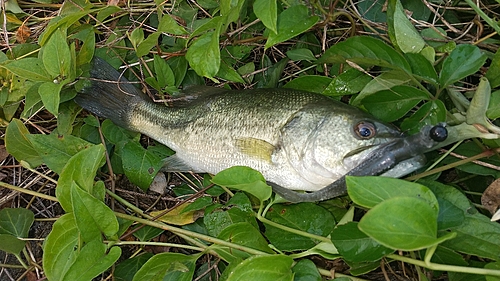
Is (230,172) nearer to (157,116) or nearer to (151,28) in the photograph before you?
(157,116)

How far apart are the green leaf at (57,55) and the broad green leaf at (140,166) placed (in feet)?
1.70

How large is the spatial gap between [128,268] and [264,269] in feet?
2.82

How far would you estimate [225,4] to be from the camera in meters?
2.05

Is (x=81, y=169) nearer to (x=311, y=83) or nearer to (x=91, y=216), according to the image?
(x=91, y=216)

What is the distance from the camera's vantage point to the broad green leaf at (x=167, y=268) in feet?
6.56

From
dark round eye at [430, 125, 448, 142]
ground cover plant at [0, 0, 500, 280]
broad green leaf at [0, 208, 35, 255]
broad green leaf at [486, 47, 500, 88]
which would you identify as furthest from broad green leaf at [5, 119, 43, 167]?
broad green leaf at [486, 47, 500, 88]

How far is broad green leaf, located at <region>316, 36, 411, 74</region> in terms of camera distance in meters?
1.86

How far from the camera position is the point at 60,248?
6.59 ft

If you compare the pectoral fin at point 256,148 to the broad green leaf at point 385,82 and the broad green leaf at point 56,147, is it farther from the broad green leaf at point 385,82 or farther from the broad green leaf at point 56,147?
the broad green leaf at point 56,147

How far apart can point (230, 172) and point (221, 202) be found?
582mm

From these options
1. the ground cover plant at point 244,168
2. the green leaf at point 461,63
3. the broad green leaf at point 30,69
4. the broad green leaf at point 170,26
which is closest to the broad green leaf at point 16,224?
the ground cover plant at point 244,168

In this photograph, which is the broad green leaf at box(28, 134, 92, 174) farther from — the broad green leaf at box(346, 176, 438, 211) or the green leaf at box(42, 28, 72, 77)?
the broad green leaf at box(346, 176, 438, 211)

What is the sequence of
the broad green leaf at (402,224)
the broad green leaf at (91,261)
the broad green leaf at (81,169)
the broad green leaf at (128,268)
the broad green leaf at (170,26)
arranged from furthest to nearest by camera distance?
the broad green leaf at (128,268)
the broad green leaf at (170,26)
the broad green leaf at (81,169)
the broad green leaf at (91,261)
the broad green leaf at (402,224)

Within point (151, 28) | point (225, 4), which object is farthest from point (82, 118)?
point (225, 4)
